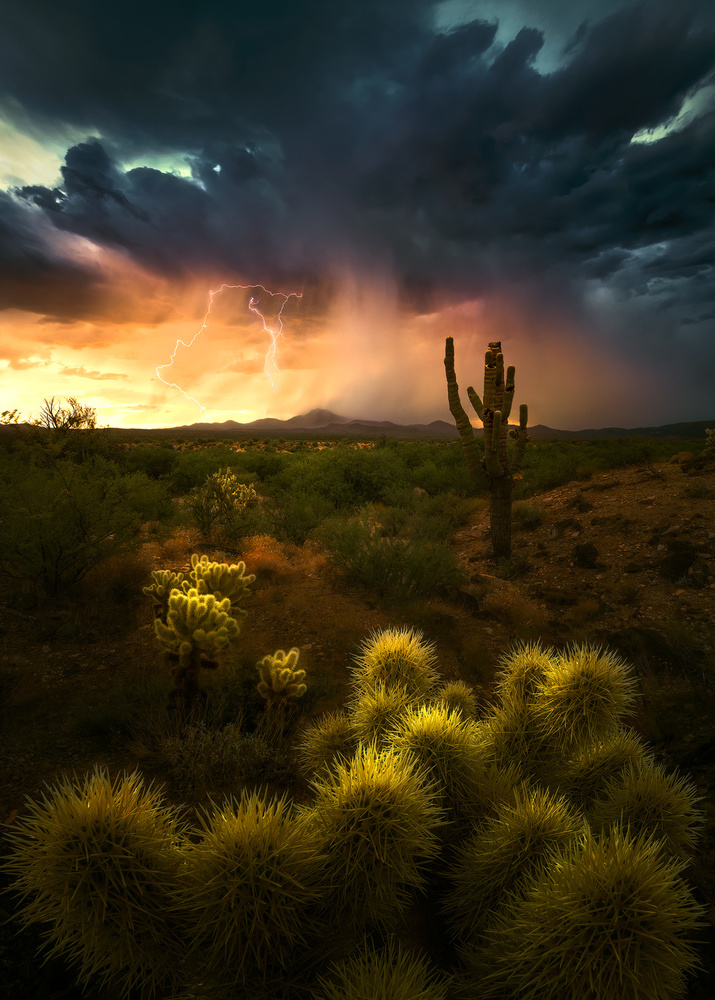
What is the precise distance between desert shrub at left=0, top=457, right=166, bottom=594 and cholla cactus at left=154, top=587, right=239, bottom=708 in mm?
3854

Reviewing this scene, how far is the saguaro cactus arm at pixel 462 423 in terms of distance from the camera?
11.2 meters

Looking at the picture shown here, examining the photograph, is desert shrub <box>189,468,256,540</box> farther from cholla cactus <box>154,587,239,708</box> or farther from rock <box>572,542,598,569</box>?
rock <box>572,542,598,569</box>

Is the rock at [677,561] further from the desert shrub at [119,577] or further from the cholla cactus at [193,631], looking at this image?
the desert shrub at [119,577]

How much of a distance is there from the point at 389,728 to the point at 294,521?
9909 millimetres

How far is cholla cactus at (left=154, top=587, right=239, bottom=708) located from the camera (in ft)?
15.8

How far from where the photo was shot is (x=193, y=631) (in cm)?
484

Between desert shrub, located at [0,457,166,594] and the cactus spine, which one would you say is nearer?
the cactus spine

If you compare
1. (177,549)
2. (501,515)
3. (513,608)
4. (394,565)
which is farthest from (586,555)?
(177,549)

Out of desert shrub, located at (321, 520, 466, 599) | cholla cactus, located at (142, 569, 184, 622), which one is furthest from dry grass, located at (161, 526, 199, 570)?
cholla cactus, located at (142, 569, 184, 622)

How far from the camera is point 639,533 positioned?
1059cm

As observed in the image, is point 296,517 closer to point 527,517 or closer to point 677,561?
point 527,517

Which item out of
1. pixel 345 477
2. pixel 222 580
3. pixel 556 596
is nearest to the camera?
pixel 222 580

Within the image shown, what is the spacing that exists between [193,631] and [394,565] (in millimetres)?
4991

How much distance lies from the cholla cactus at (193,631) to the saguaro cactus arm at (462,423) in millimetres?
7727
